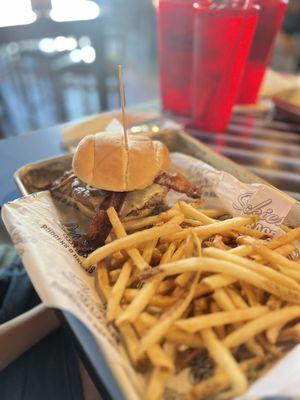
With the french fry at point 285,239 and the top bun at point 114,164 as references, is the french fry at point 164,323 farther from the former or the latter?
the top bun at point 114,164

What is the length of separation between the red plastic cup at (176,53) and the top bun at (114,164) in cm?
105

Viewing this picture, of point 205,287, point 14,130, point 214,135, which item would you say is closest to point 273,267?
point 205,287

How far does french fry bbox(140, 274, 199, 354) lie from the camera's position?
0.83 metres

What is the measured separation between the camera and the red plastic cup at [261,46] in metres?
2.04

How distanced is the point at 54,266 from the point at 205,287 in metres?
0.46

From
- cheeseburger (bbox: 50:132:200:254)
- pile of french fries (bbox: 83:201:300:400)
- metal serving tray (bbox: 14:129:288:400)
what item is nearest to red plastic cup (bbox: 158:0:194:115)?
metal serving tray (bbox: 14:129:288:400)

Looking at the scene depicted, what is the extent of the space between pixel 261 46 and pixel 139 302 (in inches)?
76.9

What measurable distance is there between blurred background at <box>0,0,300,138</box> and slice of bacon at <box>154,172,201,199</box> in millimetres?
2840

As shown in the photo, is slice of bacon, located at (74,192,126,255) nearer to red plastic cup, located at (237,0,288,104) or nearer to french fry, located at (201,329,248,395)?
french fry, located at (201,329,248,395)

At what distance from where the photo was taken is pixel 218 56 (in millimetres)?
1891

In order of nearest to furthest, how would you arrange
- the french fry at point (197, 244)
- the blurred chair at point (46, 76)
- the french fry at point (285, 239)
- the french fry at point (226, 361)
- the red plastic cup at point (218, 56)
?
the french fry at point (226, 361) → the french fry at point (197, 244) → the french fry at point (285, 239) → the red plastic cup at point (218, 56) → the blurred chair at point (46, 76)

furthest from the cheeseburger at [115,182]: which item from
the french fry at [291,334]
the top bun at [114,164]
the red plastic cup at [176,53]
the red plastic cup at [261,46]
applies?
the red plastic cup at [261,46]

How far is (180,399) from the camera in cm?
81

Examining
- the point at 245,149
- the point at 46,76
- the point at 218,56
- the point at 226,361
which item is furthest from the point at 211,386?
the point at 46,76
